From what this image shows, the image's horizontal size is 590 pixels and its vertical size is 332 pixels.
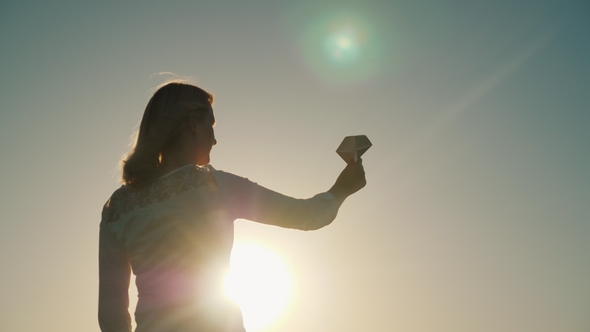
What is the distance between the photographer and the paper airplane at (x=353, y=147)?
3887mm

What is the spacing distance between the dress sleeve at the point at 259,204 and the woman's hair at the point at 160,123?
0.38 metres

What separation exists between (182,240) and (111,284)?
717 mm

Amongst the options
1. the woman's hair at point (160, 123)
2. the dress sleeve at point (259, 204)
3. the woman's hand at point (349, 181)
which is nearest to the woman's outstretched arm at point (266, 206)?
the dress sleeve at point (259, 204)

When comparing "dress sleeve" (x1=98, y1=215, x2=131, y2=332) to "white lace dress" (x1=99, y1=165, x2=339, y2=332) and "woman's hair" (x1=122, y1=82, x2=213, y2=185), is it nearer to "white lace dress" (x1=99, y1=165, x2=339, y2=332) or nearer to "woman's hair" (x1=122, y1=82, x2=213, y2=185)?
"white lace dress" (x1=99, y1=165, x2=339, y2=332)

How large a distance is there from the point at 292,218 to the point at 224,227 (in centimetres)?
40

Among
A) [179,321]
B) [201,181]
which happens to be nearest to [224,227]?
[201,181]

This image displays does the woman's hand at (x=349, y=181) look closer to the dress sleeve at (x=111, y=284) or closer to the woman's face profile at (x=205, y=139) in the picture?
the woman's face profile at (x=205, y=139)

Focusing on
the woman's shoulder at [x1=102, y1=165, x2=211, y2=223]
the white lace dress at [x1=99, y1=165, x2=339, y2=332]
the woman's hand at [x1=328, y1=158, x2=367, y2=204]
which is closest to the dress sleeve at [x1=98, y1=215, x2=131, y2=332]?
the white lace dress at [x1=99, y1=165, x2=339, y2=332]

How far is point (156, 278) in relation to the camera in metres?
3.06

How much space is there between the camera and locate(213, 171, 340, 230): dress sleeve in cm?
322

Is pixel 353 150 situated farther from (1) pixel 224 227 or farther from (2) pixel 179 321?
(2) pixel 179 321

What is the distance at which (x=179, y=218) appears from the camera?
3107mm

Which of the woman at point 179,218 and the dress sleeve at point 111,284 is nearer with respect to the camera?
the woman at point 179,218

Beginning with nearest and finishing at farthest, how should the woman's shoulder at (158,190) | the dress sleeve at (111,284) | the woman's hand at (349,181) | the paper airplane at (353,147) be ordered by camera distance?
the woman's shoulder at (158,190)
the dress sleeve at (111,284)
the woman's hand at (349,181)
the paper airplane at (353,147)
